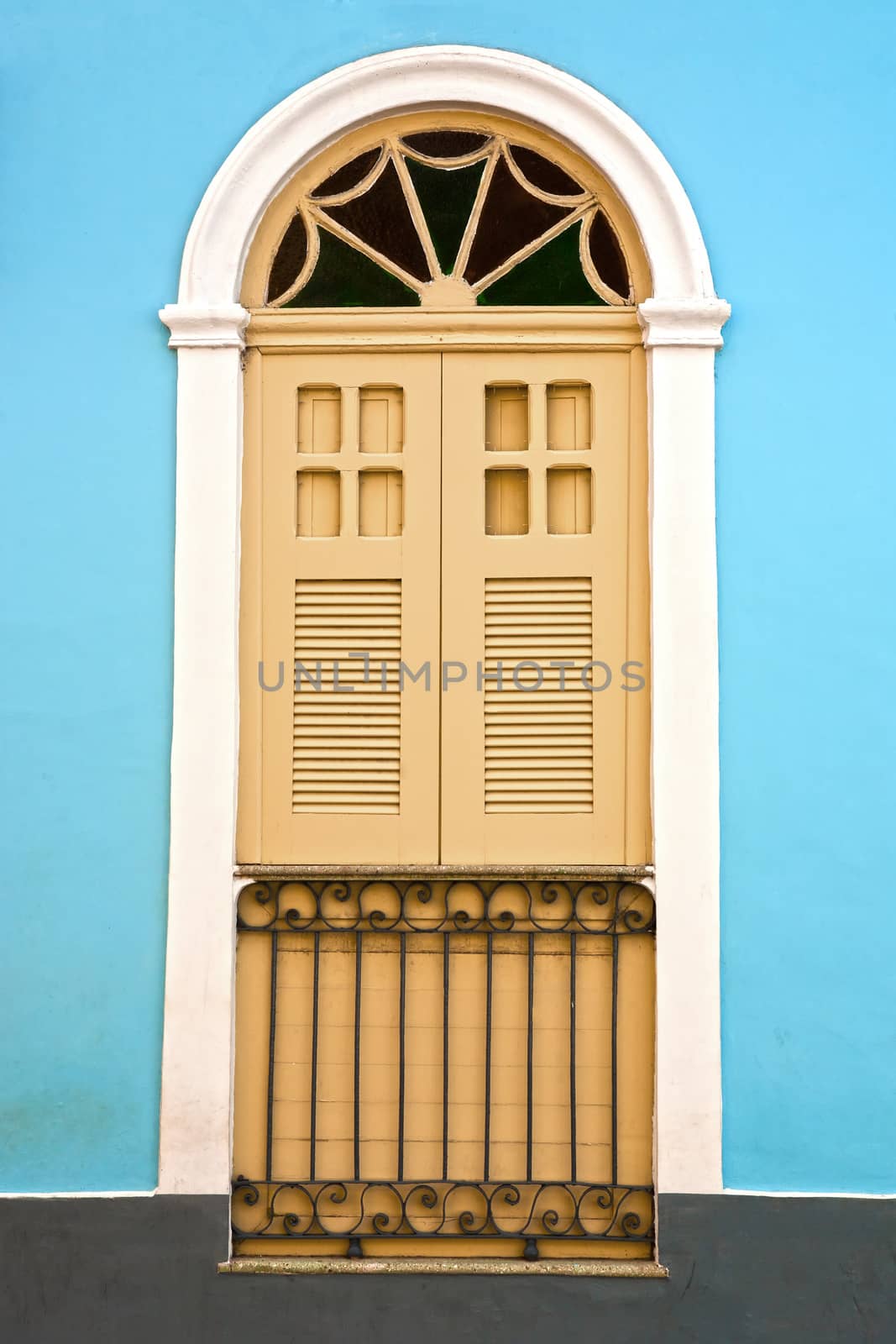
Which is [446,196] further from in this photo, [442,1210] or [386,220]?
[442,1210]

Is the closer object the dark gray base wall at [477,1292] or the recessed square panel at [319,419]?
the dark gray base wall at [477,1292]

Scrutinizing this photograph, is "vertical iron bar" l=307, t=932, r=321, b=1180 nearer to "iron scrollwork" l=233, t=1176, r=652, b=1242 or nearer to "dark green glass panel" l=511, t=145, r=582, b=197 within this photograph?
"iron scrollwork" l=233, t=1176, r=652, b=1242

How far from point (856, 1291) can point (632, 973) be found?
1148mm

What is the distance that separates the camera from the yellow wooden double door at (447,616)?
3.99 m

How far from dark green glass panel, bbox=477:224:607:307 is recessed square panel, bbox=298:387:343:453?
0.59 meters

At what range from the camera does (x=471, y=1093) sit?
154 inches

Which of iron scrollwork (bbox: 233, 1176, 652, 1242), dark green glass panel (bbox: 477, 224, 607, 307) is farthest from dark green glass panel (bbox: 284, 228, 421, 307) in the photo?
iron scrollwork (bbox: 233, 1176, 652, 1242)

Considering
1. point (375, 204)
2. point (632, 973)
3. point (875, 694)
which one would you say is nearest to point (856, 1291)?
point (632, 973)

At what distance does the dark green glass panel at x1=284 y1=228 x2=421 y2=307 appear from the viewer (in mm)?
4121

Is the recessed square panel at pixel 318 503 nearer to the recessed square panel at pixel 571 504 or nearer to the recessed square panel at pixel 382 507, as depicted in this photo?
the recessed square panel at pixel 382 507

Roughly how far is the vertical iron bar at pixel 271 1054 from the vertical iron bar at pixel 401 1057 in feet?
1.30

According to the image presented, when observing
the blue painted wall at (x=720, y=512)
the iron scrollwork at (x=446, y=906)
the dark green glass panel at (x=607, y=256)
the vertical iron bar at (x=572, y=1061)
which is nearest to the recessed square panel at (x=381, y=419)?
the blue painted wall at (x=720, y=512)

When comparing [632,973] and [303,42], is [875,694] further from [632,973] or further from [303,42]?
[303,42]

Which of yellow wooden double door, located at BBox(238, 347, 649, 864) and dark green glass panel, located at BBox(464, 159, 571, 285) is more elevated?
dark green glass panel, located at BBox(464, 159, 571, 285)
